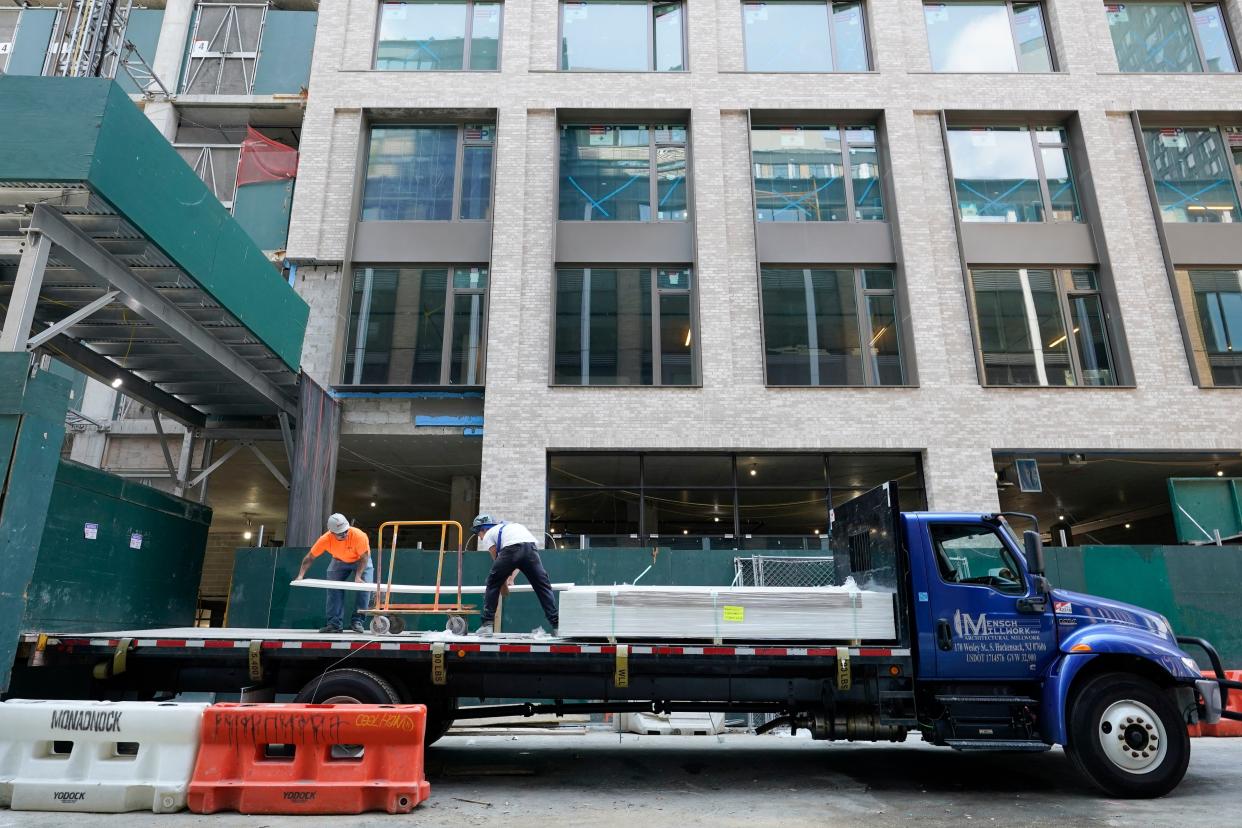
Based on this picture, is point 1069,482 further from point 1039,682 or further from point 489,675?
point 489,675

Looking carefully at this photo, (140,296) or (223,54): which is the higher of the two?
(223,54)

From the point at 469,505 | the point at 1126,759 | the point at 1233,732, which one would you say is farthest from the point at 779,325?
the point at 1126,759

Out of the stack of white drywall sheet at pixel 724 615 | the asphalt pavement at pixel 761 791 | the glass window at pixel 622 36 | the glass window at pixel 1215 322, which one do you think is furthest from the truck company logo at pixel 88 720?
the glass window at pixel 1215 322

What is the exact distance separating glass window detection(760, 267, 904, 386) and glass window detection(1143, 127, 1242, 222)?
262 inches

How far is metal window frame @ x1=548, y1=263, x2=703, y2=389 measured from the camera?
16.4 meters

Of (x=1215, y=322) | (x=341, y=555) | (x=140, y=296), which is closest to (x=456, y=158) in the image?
(x=140, y=296)

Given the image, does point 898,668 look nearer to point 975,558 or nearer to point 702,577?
point 975,558

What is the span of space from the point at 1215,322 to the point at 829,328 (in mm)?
8122

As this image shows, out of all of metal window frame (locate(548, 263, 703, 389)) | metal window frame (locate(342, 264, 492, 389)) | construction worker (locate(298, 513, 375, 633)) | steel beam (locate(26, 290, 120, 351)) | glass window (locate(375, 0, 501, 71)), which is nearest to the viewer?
steel beam (locate(26, 290, 120, 351))

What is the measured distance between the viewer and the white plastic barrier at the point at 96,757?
6.28 m

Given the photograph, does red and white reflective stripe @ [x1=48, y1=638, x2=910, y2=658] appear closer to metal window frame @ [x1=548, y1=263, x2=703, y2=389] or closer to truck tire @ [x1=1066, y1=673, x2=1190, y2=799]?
truck tire @ [x1=1066, y1=673, x2=1190, y2=799]

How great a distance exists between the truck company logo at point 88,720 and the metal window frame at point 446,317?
34.0ft

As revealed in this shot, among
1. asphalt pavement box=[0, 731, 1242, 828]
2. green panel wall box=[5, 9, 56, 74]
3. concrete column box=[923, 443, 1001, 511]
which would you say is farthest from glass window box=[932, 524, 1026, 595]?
green panel wall box=[5, 9, 56, 74]

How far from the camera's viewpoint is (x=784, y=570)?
13242 mm
